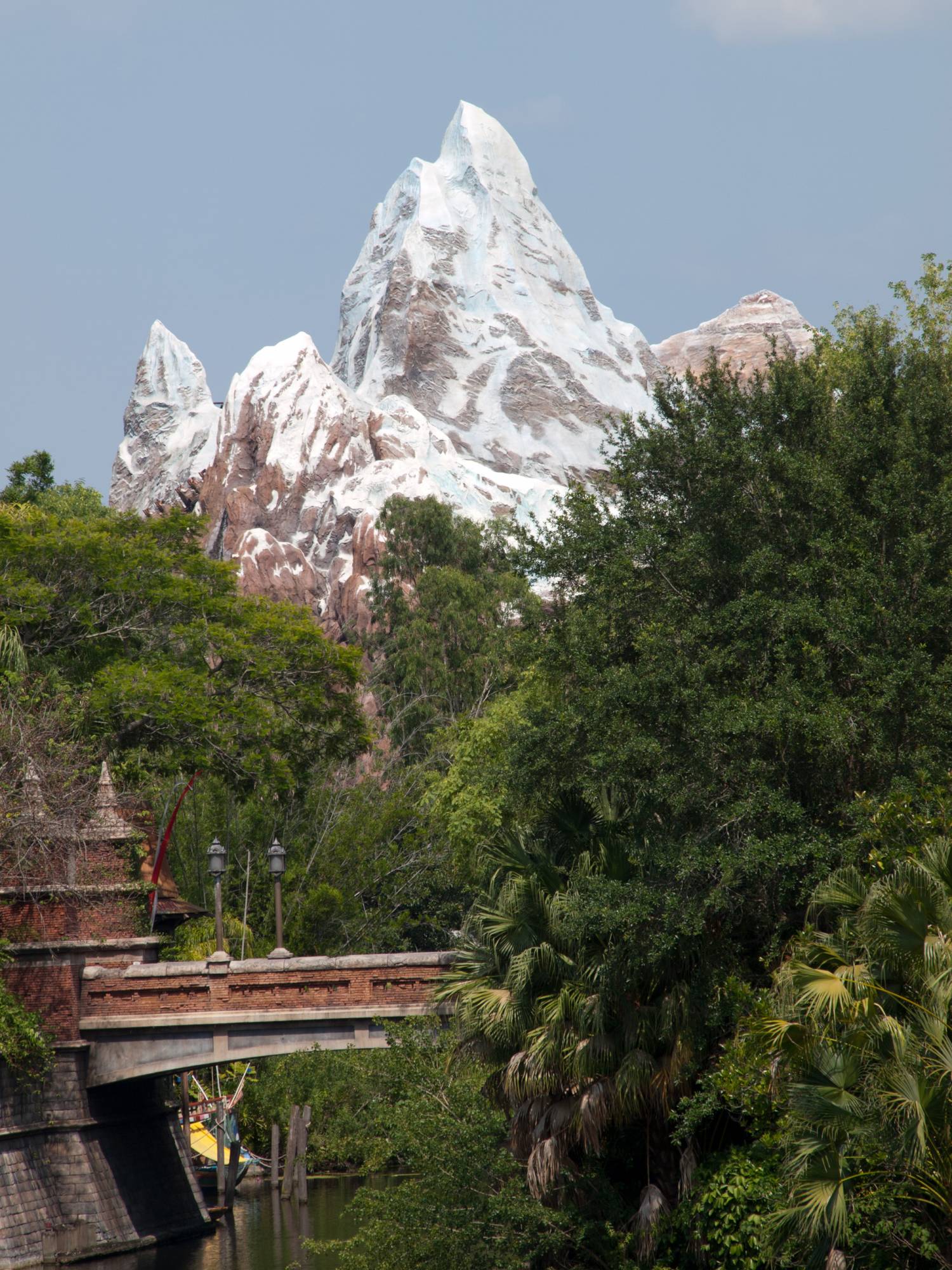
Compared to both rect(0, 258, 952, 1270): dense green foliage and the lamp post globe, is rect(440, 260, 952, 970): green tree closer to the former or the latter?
rect(0, 258, 952, 1270): dense green foliage

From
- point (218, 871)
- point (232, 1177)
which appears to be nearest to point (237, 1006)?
point (218, 871)

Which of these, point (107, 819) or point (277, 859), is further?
point (107, 819)

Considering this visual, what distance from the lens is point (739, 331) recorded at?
148 meters

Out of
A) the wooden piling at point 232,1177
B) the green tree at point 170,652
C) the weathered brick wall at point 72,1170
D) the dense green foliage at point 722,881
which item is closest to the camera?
the dense green foliage at point 722,881

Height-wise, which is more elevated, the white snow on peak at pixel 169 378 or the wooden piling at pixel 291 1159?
the white snow on peak at pixel 169 378

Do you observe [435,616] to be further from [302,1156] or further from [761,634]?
[761,634]

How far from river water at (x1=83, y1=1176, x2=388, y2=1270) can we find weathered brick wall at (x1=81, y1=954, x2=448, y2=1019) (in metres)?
4.26

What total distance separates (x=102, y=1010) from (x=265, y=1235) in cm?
843

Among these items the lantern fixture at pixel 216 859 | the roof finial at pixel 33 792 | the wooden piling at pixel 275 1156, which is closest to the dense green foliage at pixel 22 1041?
the roof finial at pixel 33 792

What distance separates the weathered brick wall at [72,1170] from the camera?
23812mm

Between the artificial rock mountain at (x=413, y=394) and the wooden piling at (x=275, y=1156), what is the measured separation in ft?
146

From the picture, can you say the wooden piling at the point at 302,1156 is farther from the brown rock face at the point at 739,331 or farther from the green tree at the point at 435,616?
the brown rock face at the point at 739,331

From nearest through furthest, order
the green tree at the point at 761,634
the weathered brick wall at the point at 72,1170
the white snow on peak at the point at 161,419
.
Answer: the green tree at the point at 761,634 → the weathered brick wall at the point at 72,1170 → the white snow on peak at the point at 161,419

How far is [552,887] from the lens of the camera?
60.9 feet
